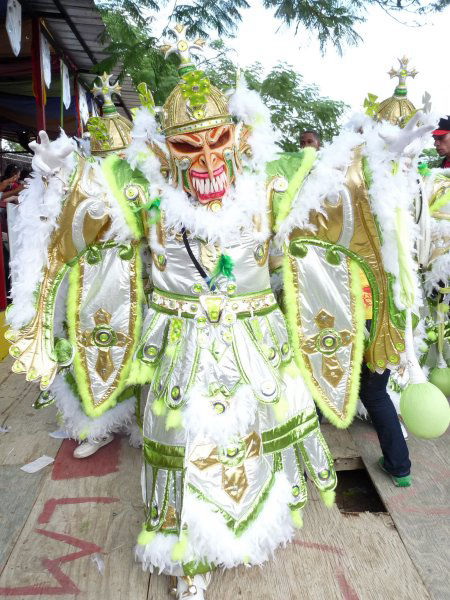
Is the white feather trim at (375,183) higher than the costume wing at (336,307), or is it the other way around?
the white feather trim at (375,183)

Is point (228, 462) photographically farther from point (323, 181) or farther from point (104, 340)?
point (323, 181)

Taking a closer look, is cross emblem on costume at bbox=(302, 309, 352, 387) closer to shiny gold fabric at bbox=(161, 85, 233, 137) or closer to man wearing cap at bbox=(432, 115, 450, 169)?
shiny gold fabric at bbox=(161, 85, 233, 137)

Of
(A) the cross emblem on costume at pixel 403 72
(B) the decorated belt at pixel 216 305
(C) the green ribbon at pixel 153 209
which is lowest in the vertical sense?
(B) the decorated belt at pixel 216 305

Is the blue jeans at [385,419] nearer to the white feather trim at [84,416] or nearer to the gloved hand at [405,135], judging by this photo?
the gloved hand at [405,135]

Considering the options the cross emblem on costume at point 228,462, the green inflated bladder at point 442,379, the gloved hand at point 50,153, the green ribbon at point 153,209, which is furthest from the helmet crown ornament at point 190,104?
the green inflated bladder at point 442,379

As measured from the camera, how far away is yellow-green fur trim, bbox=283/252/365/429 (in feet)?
7.26

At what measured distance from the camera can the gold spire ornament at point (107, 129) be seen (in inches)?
141

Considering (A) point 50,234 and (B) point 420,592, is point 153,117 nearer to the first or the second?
(A) point 50,234

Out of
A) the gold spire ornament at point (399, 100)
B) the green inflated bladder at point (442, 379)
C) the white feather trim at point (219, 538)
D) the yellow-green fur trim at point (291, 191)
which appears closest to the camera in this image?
the white feather trim at point (219, 538)

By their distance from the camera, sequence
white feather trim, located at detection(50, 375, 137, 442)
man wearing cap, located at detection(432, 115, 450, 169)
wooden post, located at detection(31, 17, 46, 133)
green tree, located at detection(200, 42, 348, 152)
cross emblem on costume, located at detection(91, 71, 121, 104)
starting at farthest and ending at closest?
green tree, located at detection(200, 42, 348, 152)
wooden post, located at detection(31, 17, 46, 133)
cross emblem on costume, located at detection(91, 71, 121, 104)
man wearing cap, located at detection(432, 115, 450, 169)
white feather trim, located at detection(50, 375, 137, 442)

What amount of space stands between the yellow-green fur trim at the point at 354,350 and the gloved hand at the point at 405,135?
512 mm

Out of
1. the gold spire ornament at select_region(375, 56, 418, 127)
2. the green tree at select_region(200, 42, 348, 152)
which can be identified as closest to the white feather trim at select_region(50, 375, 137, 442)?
the gold spire ornament at select_region(375, 56, 418, 127)

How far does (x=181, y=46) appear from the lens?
1909mm

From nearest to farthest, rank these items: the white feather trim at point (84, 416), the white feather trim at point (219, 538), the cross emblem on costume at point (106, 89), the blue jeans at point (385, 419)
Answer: the white feather trim at point (219, 538) < the blue jeans at point (385, 419) < the white feather trim at point (84, 416) < the cross emblem on costume at point (106, 89)
